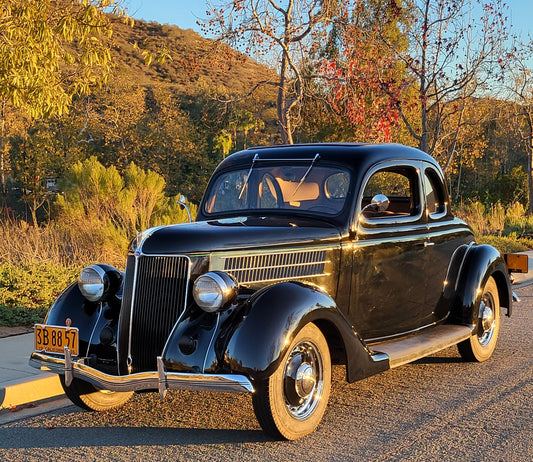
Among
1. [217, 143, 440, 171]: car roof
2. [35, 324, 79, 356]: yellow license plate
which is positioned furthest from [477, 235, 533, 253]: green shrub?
[35, 324, 79, 356]: yellow license plate

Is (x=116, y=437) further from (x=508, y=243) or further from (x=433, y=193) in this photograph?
(x=508, y=243)

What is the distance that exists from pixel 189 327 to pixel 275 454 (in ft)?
3.12

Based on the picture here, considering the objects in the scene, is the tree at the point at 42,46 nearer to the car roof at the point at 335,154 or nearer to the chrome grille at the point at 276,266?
the car roof at the point at 335,154

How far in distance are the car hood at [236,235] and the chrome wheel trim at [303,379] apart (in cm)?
79

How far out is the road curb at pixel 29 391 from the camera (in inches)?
214

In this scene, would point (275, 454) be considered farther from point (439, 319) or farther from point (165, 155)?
point (165, 155)

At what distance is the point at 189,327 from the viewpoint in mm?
4496

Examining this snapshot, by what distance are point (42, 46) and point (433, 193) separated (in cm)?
610

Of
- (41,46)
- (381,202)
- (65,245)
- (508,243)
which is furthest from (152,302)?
(508,243)

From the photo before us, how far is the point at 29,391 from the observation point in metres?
5.61

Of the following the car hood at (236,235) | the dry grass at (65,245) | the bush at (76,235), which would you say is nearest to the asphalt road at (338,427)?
the car hood at (236,235)

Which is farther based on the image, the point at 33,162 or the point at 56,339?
the point at 33,162

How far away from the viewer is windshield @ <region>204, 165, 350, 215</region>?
18.9ft

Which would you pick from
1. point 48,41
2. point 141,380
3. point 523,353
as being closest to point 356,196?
point 141,380
